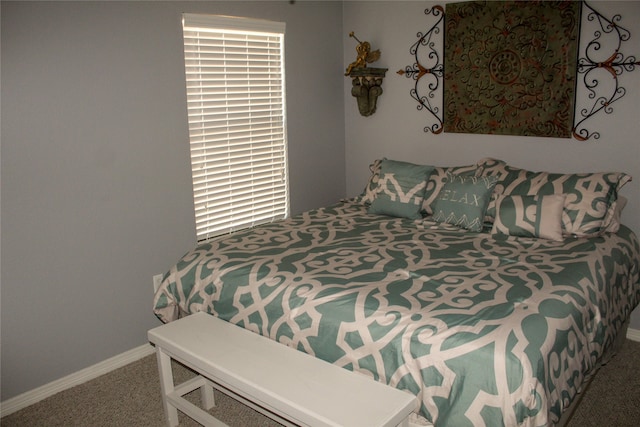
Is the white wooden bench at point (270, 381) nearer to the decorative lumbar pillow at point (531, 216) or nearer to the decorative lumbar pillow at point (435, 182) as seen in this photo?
the decorative lumbar pillow at point (531, 216)

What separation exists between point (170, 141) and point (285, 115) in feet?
3.36

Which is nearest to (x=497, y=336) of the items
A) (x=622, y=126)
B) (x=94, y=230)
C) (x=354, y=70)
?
(x=622, y=126)

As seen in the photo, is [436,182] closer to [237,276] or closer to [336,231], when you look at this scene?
[336,231]

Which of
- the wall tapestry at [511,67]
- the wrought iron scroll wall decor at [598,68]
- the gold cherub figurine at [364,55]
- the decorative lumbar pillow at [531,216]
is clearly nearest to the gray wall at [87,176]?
the gold cherub figurine at [364,55]

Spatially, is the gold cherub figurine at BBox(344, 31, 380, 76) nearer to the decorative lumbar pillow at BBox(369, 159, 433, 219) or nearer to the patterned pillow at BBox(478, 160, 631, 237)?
the decorative lumbar pillow at BBox(369, 159, 433, 219)

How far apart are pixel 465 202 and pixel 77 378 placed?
2392 mm

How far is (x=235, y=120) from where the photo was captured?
364cm

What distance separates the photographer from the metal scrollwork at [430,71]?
379cm

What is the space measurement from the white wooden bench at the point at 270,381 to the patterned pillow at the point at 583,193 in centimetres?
155

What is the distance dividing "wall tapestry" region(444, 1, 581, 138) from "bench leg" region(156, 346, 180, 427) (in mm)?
2496

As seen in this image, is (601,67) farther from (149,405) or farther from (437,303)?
(149,405)

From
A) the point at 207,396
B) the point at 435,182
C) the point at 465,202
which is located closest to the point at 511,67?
the point at 435,182

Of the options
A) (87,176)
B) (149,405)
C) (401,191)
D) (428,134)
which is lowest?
(149,405)

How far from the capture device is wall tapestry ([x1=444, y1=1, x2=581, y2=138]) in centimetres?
327
